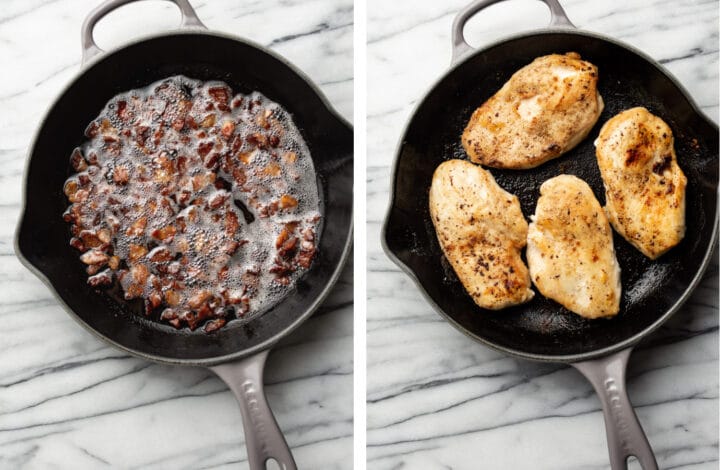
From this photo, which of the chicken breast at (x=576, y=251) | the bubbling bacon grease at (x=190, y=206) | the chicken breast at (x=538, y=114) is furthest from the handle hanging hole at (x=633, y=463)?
the bubbling bacon grease at (x=190, y=206)

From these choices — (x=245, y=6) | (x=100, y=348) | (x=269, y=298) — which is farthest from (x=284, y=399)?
(x=245, y=6)

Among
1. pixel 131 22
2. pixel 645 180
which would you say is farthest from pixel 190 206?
pixel 645 180

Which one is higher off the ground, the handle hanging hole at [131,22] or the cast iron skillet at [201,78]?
the handle hanging hole at [131,22]

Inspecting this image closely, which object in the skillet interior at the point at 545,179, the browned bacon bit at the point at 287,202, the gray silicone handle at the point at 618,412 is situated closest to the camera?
the gray silicone handle at the point at 618,412

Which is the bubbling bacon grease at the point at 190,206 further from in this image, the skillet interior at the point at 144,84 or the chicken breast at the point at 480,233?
the chicken breast at the point at 480,233

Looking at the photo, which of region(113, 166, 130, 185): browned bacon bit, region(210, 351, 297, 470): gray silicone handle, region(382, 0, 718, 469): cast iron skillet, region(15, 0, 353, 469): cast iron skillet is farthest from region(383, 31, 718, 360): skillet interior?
region(113, 166, 130, 185): browned bacon bit

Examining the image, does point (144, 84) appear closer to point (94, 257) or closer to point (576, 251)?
point (94, 257)

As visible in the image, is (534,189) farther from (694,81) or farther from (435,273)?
(694,81)
